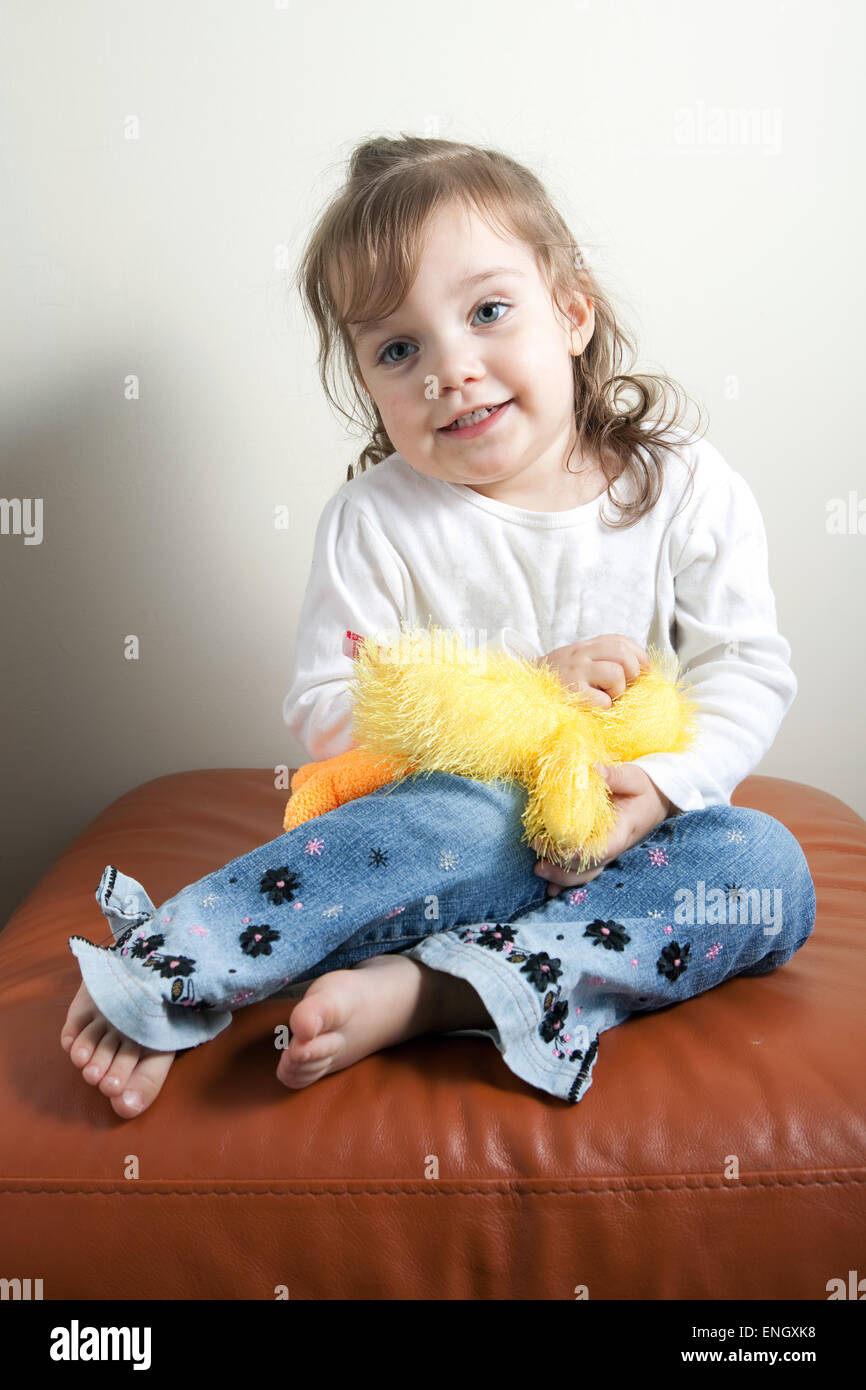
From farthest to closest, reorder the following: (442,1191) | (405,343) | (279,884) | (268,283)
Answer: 1. (268,283)
2. (405,343)
3. (279,884)
4. (442,1191)

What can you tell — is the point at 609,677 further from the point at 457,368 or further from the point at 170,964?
the point at 170,964

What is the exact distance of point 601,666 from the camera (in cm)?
104

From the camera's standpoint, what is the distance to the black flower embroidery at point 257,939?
2.84 ft

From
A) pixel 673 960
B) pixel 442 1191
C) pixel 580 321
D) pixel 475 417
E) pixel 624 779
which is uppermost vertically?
pixel 580 321

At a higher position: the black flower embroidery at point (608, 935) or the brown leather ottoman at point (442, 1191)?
the black flower embroidery at point (608, 935)

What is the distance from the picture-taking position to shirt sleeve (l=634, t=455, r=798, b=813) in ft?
3.55

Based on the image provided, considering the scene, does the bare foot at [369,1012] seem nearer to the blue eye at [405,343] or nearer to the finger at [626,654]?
the finger at [626,654]

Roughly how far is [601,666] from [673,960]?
0.26 m

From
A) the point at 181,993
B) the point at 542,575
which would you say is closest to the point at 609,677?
the point at 542,575

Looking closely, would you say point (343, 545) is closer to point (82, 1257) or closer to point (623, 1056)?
point (623, 1056)

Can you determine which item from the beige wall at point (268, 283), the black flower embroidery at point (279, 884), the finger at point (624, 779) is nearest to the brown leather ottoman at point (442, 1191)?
the black flower embroidery at point (279, 884)

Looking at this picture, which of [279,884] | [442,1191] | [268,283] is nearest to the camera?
[442,1191]

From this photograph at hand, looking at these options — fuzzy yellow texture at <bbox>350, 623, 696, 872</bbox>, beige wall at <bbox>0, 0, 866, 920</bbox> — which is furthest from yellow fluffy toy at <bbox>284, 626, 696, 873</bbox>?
beige wall at <bbox>0, 0, 866, 920</bbox>

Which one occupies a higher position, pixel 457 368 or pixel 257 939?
pixel 457 368
